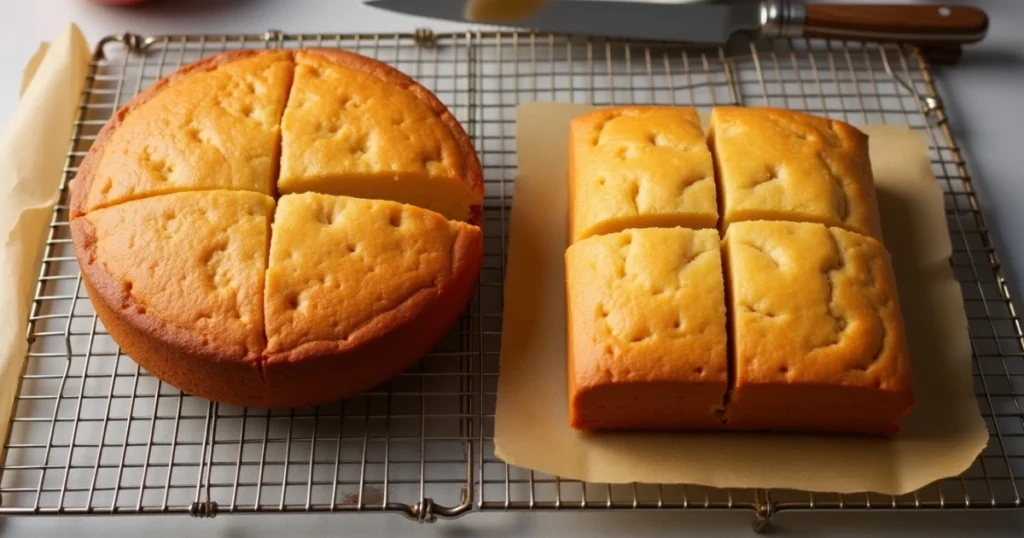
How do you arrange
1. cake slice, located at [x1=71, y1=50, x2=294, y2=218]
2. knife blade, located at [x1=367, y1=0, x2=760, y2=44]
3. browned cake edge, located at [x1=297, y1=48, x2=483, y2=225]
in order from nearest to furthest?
cake slice, located at [x1=71, y1=50, x2=294, y2=218]
browned cake edge, located at [x1=297, y1=48, x2=483, y2=225]
knife blade, located at [x1=367, y1=0, x2=760, y2=44]

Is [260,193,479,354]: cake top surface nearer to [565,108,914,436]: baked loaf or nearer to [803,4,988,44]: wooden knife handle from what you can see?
[565,108,914,436]: baked loaf

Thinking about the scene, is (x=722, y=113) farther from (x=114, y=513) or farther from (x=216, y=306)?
(x=114, y=513)

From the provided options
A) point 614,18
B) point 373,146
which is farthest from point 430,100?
point 614,18

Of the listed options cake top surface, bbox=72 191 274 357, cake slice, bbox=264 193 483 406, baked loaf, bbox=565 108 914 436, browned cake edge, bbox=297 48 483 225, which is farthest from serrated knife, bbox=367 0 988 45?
cake top surface, bbox=72 191 274 357

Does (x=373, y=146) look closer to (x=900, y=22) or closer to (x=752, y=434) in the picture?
(x=752, y=434)

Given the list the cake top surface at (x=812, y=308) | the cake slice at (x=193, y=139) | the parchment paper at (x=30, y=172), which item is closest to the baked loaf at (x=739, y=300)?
the cake top surface at (x=812, y=308)
